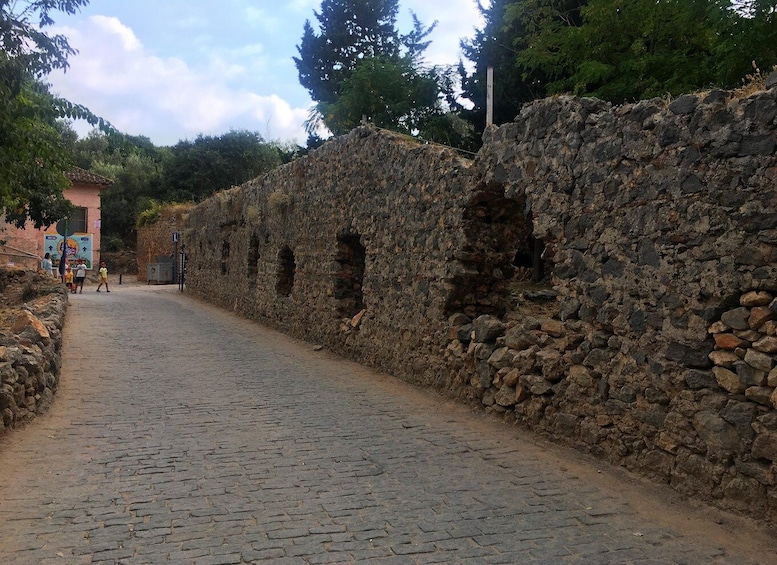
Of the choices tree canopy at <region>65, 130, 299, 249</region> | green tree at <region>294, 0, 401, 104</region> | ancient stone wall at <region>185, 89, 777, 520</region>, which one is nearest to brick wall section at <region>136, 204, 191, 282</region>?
tree canopy at <region>65, 130, 299, 249</region>

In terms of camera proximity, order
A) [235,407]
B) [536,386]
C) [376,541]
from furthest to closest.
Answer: [235,407] < [536,386] < [376,541]

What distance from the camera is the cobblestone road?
12.6 ft

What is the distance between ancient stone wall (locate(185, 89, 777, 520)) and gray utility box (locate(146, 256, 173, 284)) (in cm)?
2575

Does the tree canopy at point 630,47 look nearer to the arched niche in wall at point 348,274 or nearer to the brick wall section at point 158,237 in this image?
the arched niche in wall at point 348,274

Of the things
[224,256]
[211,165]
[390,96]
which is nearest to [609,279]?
[224,256]

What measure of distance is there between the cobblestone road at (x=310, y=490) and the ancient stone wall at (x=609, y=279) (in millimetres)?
451

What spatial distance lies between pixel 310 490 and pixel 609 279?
2992 millimetres

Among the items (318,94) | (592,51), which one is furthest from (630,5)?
(318,94)

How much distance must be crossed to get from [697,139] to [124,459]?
5190 mm

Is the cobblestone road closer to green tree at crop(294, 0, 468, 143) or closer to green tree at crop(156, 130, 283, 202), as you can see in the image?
green tree at crop(294, 0, 468, 143)

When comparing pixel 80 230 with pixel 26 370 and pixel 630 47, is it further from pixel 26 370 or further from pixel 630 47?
pixel 26 370

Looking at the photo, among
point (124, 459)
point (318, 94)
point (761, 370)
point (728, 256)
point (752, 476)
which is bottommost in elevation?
point (124, 459)

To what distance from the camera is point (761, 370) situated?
419 centimetres

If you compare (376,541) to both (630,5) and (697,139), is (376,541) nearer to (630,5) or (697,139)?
(697,139)
